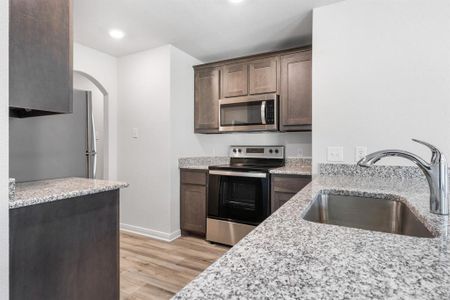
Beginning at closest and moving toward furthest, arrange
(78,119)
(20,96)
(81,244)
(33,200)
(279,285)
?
1. (279,285)
2. (33,200)
3. (20,96)
4. (81,244)
5. (78,119)

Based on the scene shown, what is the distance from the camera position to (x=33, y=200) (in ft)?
3.95

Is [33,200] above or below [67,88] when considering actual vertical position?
below

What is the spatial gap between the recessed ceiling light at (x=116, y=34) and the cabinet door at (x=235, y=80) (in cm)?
124

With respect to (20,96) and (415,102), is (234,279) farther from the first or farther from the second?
(415,102)

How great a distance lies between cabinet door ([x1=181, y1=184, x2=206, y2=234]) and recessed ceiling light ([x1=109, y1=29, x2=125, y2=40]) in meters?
1.89

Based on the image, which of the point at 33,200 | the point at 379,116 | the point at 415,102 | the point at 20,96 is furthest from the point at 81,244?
the point at 415,102

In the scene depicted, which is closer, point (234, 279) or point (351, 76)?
point (234, 279)

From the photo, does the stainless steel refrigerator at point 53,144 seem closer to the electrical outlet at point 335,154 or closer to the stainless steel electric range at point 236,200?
the stainless steel electric range at point 236,200

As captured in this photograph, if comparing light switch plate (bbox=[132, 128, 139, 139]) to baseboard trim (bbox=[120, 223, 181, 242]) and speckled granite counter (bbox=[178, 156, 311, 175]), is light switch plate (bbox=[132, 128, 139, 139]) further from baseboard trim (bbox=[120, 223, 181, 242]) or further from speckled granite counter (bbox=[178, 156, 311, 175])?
baseboard trim (bbox=[120, 223, 181, 242])

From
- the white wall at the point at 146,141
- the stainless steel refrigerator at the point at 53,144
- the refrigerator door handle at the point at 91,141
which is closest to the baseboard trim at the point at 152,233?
the white wall at the point at 146,141

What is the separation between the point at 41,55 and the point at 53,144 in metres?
0.91

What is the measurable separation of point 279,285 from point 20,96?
5.10ft

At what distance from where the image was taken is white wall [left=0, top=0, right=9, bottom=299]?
3.55ft

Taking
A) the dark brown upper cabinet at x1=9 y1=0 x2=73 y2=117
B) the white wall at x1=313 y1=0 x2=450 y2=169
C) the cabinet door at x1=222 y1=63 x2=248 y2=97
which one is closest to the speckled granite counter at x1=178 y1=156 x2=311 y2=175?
the white wall at x1=313 y1=0 x2=450 y2=169
